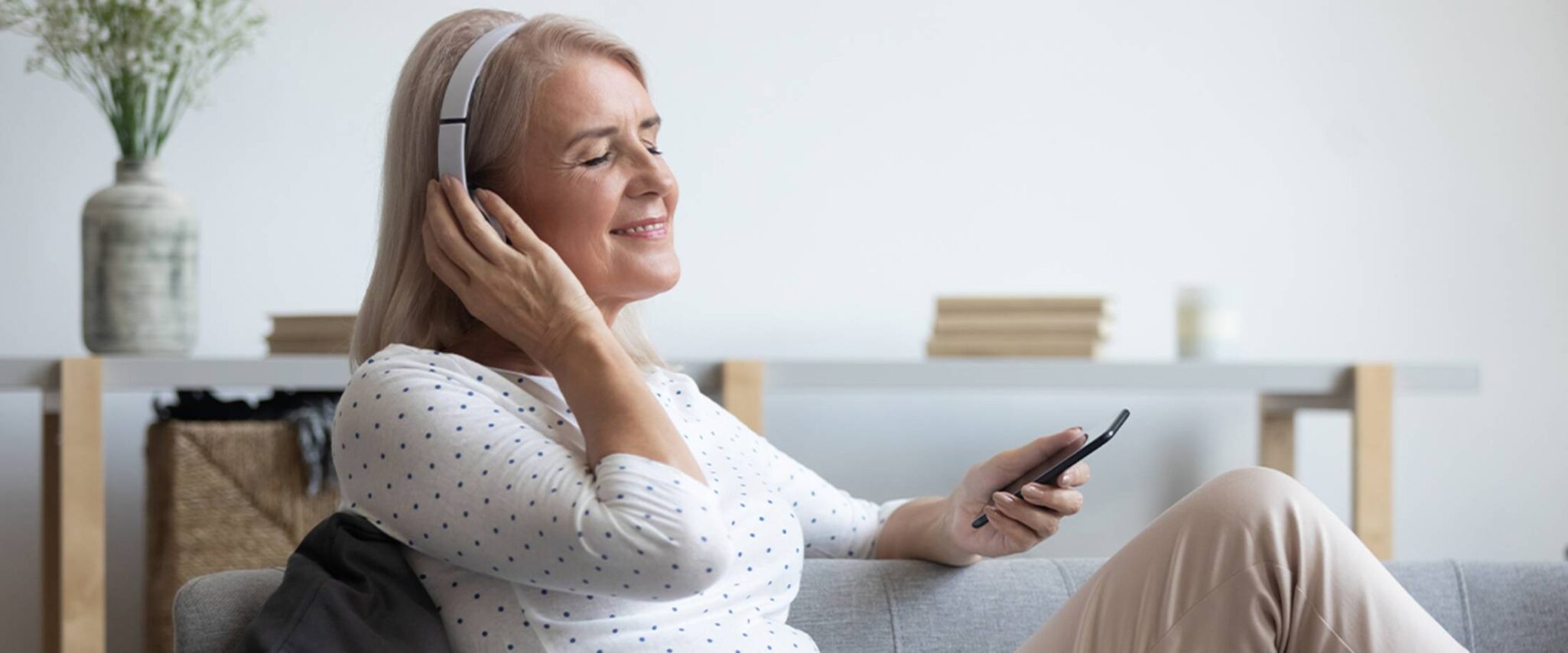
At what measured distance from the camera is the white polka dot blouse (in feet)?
3.75

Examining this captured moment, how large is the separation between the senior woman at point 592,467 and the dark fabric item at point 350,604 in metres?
0.03

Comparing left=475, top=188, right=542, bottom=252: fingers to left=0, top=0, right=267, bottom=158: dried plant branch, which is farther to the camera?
left=0, top=0, right=267, bottom=158: dried plant branch

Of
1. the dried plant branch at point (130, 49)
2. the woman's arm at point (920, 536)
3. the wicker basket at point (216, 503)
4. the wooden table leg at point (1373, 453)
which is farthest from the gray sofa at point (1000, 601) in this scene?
the dried plant branch at point (130, 49)

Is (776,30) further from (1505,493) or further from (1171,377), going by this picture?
(1505,493)

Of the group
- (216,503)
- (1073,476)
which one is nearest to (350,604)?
(1073,476)

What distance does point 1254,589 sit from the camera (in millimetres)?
1271

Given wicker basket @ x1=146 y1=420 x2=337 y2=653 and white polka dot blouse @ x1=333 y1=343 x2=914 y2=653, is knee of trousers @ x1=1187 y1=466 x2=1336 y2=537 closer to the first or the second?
white polka dot blouse @ x1=333 y1=343 x2=914 y2=653

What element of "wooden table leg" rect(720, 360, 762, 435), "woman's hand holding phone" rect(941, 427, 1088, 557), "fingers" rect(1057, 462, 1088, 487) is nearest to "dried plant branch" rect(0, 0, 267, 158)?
"wooden table leg" rect(720, 360, 762, 435)

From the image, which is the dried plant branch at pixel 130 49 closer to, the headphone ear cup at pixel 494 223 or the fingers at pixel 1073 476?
the headphone ear cup at pixel 494 223

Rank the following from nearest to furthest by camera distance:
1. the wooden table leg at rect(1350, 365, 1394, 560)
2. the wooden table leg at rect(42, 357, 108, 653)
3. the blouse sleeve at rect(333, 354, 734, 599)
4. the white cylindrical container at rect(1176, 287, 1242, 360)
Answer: the blouse sleeve at rect(333, 354, 734, 599), the wooden table leg at rect(42, 357, 108, 653), the wooden table leg at rect(1350, 365, 1394, 560), the white cylindrical container at rect(1176, 287, 1242, 360)

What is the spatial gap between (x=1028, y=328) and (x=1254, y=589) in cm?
140

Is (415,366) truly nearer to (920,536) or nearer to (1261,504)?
(920,536)

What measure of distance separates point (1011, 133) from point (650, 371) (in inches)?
68.0

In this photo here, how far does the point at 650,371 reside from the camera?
156cm
